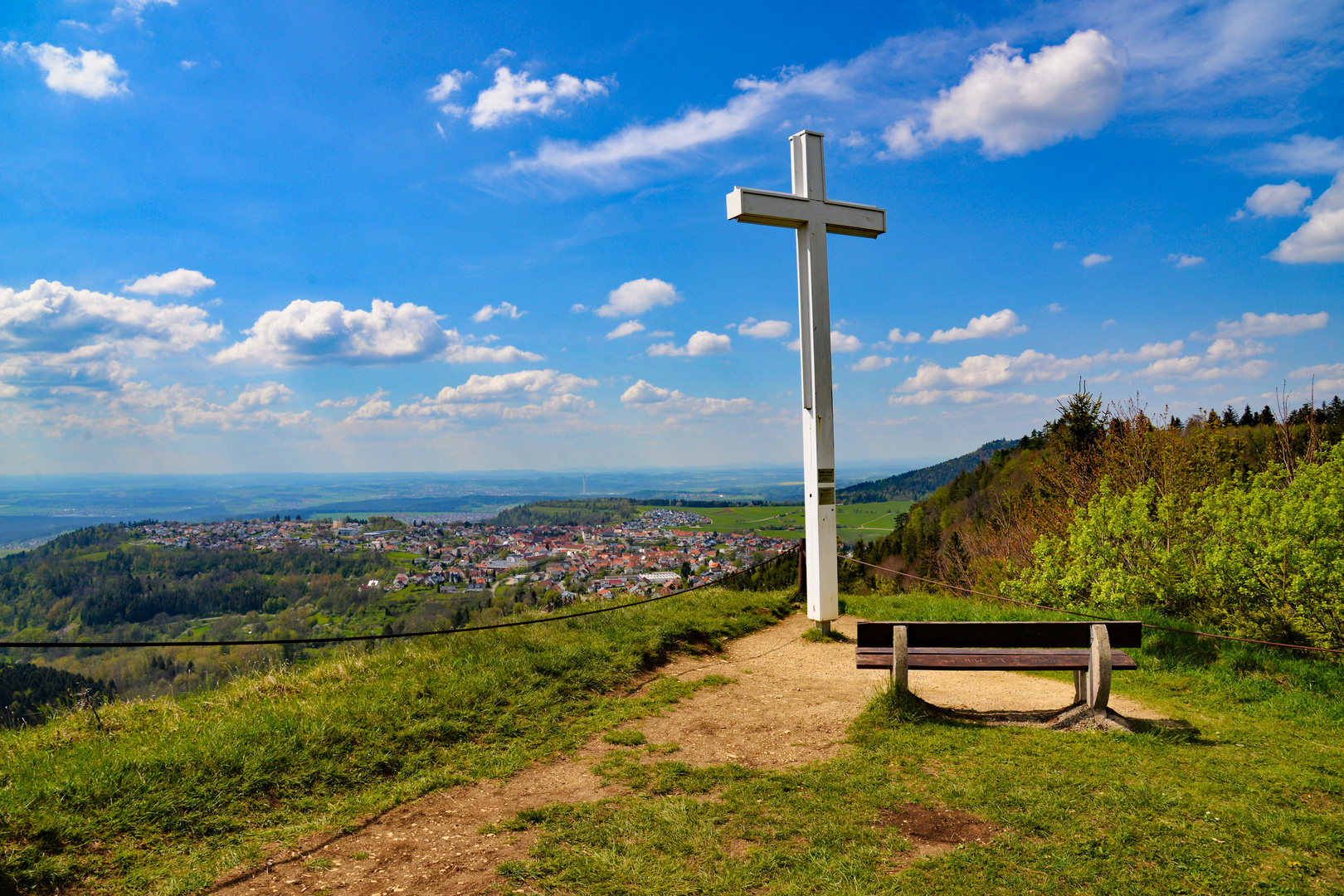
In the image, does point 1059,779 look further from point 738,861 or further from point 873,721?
point 738,861

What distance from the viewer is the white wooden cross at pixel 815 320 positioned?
7.98 metres

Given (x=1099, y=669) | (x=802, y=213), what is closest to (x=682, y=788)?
(x=1099, y=669)

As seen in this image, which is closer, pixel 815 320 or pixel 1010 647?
pixel 1010 647

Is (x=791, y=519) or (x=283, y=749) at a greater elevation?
(x=283, y=749)

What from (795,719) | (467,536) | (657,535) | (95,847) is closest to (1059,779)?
(795,719)

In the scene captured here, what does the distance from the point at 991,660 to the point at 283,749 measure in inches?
197

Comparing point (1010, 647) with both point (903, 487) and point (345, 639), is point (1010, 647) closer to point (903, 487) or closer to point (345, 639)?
point (345, 639)

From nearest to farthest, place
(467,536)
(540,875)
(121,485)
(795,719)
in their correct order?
(540,875), (795,719), (467,536), (121,485)

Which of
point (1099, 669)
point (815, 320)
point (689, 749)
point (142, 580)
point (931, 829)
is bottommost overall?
point (142, 580)

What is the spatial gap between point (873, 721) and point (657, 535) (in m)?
30.7

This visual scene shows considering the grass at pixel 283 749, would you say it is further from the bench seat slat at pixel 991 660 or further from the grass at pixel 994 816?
the bench seat slat at pixel 991 660

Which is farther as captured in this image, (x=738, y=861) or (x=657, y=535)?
(x=657, y=535)

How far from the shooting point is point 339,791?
4137mm

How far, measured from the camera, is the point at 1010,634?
5.13 metres
